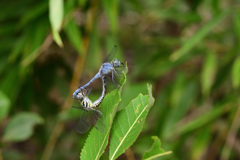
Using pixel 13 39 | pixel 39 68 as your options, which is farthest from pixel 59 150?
pixel 13 39

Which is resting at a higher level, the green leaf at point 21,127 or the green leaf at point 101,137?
the green leaf at point 21,127

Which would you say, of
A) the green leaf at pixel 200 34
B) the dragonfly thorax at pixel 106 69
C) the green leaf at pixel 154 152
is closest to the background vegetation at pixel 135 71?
the green leaf at pixel 200 34

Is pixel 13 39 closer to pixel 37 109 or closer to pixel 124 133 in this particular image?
pixel 37 109

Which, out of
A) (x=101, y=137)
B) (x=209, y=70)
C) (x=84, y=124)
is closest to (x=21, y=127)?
(x=84, y=124)

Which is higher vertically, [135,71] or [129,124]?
[135,71]

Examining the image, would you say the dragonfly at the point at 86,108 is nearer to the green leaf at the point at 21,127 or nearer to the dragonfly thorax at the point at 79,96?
the dragonfly thorax at the point at 79,96

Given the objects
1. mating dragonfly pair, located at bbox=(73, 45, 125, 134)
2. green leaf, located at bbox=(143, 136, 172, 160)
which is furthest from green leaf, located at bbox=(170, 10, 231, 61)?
green leaf, located at bbox=(143, 136, 172, 160)

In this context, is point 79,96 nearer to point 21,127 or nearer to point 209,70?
point 21,127
